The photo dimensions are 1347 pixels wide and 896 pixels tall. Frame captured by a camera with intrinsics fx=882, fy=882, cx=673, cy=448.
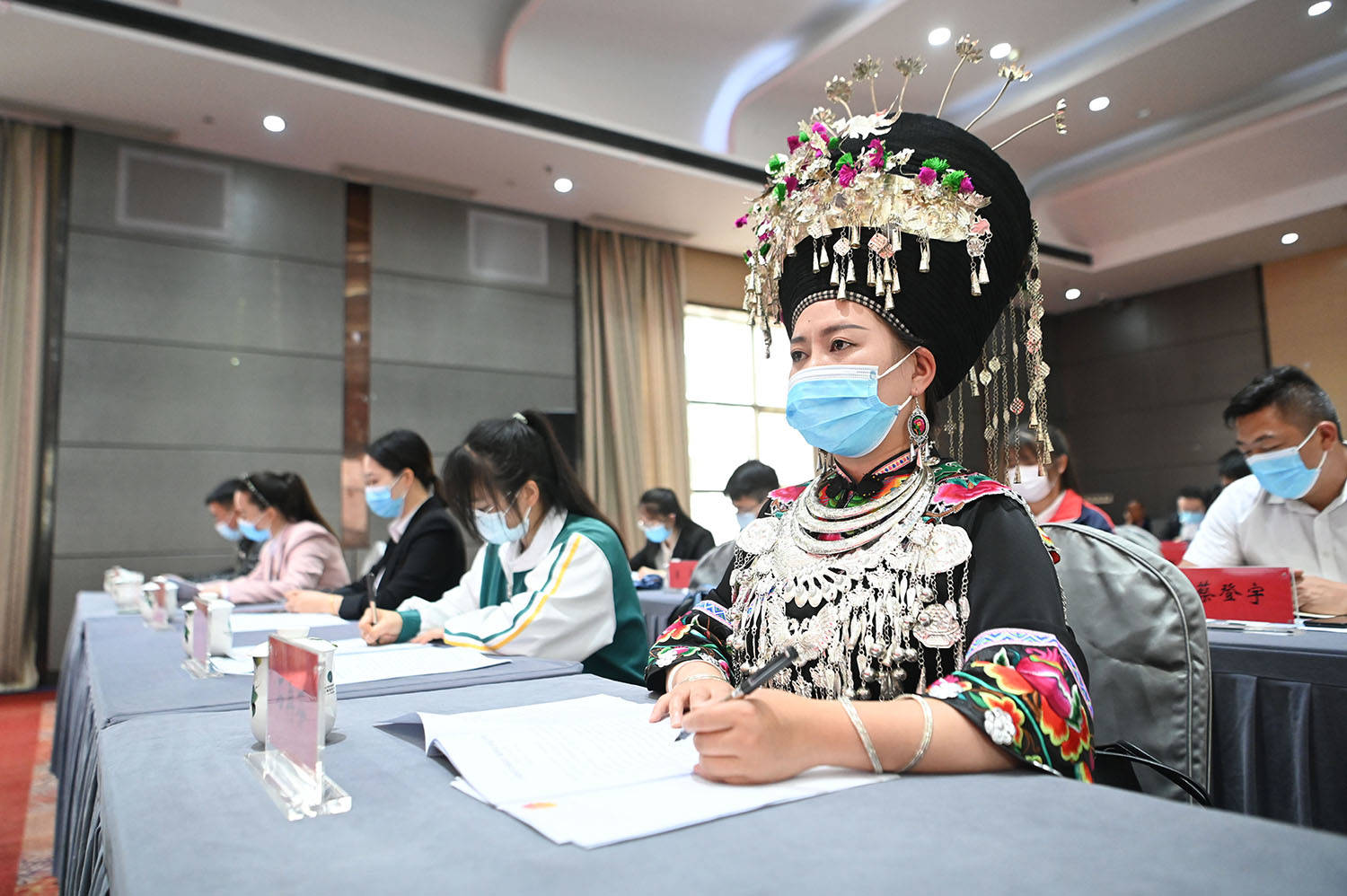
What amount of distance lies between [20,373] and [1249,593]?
617 cm

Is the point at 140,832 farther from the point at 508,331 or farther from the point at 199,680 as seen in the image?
the point at 508,331

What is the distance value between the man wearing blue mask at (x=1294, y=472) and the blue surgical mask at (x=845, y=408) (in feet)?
6.49

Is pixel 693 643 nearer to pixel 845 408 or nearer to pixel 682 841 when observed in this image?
pixel 845 408

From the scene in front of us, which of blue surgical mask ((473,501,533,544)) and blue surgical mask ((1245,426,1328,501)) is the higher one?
blue surgical mask ((1245,426,1328,501))

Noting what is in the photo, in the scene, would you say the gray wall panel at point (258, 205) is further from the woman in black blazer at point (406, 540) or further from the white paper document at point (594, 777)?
the white paper document at point (594, 777)

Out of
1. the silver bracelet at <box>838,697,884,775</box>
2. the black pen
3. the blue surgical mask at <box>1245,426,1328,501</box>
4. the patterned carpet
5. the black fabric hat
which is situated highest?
the black fabric hat

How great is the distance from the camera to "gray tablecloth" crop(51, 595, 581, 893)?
3.30ft

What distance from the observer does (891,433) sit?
44.5 inches

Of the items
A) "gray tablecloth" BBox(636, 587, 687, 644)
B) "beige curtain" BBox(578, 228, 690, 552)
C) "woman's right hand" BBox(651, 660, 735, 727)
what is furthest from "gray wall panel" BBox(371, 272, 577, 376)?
"woman's right hand" BBox(651, 660, 735, 727)

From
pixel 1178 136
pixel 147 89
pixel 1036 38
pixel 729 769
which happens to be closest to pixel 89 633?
pixel 729 769

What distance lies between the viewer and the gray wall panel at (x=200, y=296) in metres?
5.43

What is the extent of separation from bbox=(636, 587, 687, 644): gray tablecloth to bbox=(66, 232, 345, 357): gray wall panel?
3.57 m

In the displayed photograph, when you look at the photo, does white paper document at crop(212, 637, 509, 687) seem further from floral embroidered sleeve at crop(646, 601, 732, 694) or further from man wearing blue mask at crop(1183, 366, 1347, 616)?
man wearing blue mask at crop(1183, 366, 1347, 616)

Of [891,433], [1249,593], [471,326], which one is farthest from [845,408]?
[471,326]
